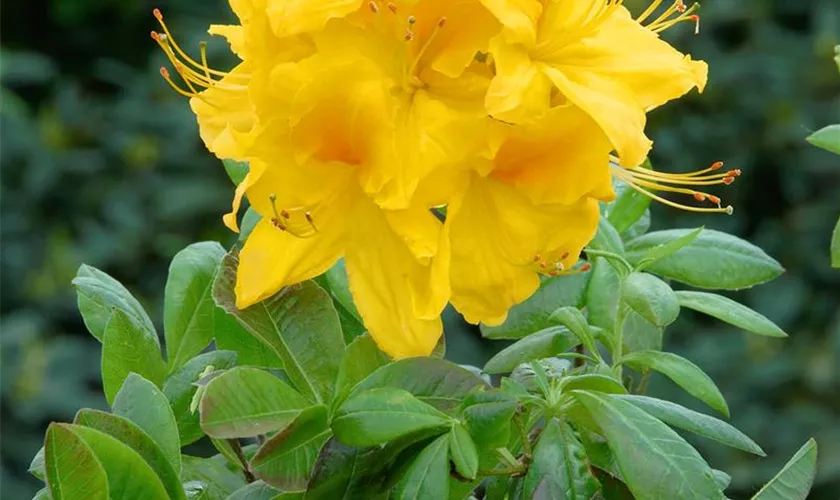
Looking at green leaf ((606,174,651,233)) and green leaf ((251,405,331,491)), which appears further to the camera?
green leaf ((606,174,651,233))

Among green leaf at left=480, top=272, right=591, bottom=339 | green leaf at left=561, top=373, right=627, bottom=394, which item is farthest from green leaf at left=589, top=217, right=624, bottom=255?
green leaf at left=561, top=373, right=627, bottom=394

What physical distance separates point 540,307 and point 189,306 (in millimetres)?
171

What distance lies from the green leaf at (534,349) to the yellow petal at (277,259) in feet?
0.30

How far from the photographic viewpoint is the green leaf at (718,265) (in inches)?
27.6

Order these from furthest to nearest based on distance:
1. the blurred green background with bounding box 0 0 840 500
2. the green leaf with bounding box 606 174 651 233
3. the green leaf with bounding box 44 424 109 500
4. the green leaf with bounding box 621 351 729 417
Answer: the blurred green background with bounding box 0 0 840 500 → the green leaf with bounding box 606 174 651 233 → the green leaf with bounding box 621 351 729 417 → the green leaf with bounding box 44 424 109 500

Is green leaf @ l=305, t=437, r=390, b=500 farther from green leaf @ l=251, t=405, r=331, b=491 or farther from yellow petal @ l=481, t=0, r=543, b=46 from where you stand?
yellow petal @ l=481, t=0, r=543, b=46

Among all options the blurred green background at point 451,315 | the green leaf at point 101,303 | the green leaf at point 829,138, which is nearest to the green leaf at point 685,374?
the green leaf at point 829,138

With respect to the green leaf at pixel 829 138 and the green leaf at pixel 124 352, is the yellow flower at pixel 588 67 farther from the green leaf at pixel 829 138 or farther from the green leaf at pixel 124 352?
the green leaf at pixel 124 352

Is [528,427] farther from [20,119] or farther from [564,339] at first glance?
[20,119]

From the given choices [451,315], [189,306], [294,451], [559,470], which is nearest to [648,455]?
[559,470]

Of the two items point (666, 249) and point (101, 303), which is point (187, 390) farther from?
point (666, 249)

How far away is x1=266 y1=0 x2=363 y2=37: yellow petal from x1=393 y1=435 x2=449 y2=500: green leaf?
172 millimetres

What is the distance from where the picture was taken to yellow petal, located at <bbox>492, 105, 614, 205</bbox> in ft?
1.90

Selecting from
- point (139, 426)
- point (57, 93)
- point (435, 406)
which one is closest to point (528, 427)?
point (435, 406)
